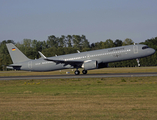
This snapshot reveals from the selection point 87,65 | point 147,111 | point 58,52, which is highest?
point 58,52

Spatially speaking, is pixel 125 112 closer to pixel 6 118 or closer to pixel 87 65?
pixel 6 118

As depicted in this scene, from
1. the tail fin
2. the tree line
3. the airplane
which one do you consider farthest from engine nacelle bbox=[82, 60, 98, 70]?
the tree line

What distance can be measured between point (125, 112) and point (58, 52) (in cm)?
10657

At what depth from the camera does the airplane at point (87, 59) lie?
39069 millimetres

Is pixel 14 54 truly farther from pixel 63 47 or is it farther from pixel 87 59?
pixel 63 47

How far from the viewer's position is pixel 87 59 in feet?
135

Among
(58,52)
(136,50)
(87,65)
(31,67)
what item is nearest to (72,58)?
(87,65)

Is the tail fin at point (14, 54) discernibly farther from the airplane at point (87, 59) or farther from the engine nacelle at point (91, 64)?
the engine nacelle at point (91, 64)

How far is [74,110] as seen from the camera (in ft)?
39.2

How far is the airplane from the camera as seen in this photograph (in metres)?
39.1

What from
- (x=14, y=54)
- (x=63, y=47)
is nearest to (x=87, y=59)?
(x=14, y=54)

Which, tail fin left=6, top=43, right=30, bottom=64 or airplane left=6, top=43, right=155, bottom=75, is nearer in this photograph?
airplane left=6, top=43, right=155, bottom=75

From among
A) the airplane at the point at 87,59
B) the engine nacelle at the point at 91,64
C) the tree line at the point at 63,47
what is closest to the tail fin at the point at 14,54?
the airplane at the point at 87,59

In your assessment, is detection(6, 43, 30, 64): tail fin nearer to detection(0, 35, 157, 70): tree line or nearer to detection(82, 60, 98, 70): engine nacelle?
detection(82, 60, 98, 70): engine nacelle
